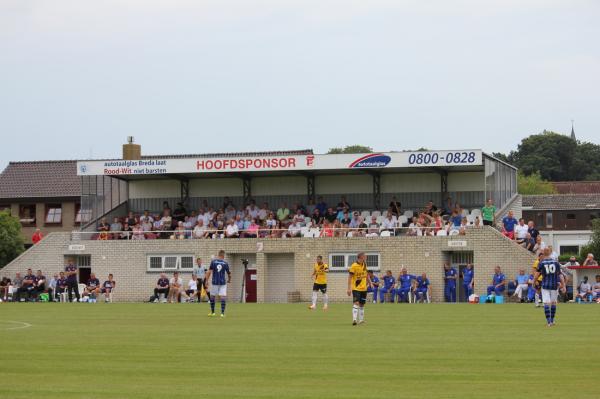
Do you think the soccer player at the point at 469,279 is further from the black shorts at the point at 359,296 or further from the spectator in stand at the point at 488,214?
the black shorts at the point at 359,296

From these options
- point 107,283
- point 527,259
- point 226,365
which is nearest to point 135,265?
point 107,283

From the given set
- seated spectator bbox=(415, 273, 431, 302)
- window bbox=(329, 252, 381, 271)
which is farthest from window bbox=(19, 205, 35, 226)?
seated spectator bbox=(415, 273, 431, 302)

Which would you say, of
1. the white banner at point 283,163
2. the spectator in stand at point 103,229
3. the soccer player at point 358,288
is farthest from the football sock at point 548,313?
the spectator in stand at point 103,229

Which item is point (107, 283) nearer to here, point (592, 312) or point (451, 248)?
point (451, 248)

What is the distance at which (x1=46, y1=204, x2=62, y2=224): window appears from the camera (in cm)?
7938

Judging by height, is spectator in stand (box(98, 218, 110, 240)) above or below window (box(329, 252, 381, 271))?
above

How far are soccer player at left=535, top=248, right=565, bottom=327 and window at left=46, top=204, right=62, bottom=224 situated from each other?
57.0 meters

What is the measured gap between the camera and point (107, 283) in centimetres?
5338

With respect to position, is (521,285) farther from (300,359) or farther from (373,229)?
(300,359)

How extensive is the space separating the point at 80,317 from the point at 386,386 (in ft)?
63.4

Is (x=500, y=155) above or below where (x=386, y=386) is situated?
above

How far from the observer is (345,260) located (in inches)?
2008

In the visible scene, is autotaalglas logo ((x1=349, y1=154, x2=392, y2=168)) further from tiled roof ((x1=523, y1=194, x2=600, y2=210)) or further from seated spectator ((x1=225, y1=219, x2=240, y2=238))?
tiled roof ((x1=523, y1=194, x2=600, y2=210))

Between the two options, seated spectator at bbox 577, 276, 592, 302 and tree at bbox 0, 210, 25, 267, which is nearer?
seated spectator at bbox 577, 276, 592, 302
